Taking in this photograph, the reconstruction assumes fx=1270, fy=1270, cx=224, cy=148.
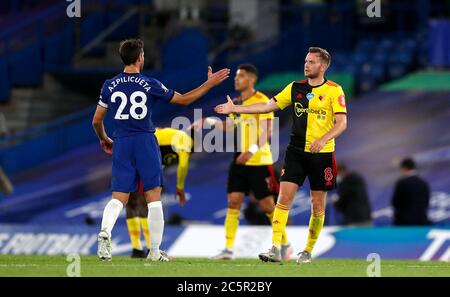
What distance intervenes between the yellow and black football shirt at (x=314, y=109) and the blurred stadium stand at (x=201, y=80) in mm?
9455

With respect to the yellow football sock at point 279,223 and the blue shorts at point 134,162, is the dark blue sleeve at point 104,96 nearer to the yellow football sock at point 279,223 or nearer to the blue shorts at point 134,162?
the blue shorts at point 134,162

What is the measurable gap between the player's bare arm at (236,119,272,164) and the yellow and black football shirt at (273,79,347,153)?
2102 millimetres

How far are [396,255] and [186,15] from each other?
11.1 m

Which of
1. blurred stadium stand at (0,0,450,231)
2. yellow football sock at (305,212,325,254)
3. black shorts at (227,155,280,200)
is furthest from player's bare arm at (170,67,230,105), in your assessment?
blurred stadium stand at (0,0,450,231)

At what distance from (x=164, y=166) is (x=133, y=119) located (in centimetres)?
287

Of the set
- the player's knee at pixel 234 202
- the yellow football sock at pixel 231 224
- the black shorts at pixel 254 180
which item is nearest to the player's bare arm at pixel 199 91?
the black shorts at pixel 254 180

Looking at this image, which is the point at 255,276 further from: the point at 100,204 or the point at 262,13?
the point at 262,13

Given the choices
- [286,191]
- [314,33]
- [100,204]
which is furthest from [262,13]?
[286,191]

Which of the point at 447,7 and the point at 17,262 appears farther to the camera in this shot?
the point at 447,7

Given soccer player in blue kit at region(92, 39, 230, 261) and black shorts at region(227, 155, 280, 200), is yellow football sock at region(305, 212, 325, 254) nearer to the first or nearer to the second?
soccer player in blue kit at region(92, 39, 230, 261)

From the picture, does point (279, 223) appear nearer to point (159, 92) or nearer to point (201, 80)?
point (159, 92)

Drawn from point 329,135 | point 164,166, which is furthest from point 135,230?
point 329,135
